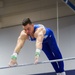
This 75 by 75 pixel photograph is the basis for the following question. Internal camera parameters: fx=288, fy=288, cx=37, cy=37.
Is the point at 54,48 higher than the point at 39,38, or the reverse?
the point at 39,38

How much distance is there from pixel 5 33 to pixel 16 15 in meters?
0.53

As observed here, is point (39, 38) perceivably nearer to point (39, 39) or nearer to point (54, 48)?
point (39, 39)

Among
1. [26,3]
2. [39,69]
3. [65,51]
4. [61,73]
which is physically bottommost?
[39,69]

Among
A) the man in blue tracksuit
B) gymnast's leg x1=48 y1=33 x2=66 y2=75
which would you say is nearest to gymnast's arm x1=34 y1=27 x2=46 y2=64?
the man in blue tracksuit

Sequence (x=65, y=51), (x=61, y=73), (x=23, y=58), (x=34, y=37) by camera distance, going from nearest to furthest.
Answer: (x=34, y=37) → (x=61, y=73) → (x=65, y=51) → (x=23, y=58)

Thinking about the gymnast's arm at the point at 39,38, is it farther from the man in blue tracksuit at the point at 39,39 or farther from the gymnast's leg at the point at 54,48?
the gymnast's leg at the point at 54,48

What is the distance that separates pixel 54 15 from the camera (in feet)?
22.3

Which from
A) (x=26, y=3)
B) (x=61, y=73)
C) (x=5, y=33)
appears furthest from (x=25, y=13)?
(x=61, y=73)

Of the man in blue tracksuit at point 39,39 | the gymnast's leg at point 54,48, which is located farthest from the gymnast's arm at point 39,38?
the gymnast's leg at point 54,48

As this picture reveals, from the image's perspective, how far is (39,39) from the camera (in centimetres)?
389

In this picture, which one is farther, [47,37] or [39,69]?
[39,69]

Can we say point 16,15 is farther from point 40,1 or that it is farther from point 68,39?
point 68,39

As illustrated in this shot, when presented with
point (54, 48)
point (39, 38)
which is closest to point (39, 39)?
point (39, 38)

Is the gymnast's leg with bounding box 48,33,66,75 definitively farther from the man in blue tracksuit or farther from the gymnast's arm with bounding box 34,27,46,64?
the gymnast's arm with bounding box 34,27,46,64
